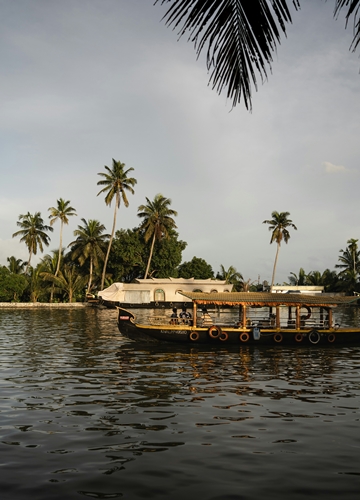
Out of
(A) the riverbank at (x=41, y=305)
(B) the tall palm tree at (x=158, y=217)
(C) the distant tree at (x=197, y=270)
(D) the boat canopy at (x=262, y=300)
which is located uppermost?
(B) the tall palm tree at (x=158, y=217)

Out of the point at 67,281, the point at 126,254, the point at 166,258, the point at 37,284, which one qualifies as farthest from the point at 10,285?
the point at 166,258

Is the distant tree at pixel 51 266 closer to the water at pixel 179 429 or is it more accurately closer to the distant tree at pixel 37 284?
the distant tree at pixel 37 284

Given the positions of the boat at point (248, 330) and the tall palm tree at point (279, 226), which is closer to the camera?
the boat at point (248, 330)

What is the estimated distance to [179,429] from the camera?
29.3 feet

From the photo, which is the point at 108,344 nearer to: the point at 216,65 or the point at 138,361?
the point at 138,361

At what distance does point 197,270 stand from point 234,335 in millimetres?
51724

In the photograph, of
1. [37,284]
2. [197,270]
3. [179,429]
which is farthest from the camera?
[197,270]

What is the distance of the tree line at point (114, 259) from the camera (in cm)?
5928

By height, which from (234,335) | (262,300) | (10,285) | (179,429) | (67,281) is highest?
(67,281)

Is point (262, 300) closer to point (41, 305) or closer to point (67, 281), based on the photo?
point (41, 305)

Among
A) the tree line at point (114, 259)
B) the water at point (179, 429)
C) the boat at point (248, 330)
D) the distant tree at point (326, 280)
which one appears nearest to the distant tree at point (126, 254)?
the tree line at point (114, 259)

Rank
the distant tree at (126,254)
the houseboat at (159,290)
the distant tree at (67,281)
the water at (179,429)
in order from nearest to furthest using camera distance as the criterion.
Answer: the water at (179,429) → the distant tree at (67,281) → the houseboat at (159,290) → the distant tree at (126,254)

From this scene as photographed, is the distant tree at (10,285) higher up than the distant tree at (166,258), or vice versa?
the distant tree at (166,258)

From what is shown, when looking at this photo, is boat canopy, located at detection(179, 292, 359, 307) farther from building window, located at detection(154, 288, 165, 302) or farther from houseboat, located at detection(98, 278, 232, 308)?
building window, located at detection(154, 288, 165, 302)
